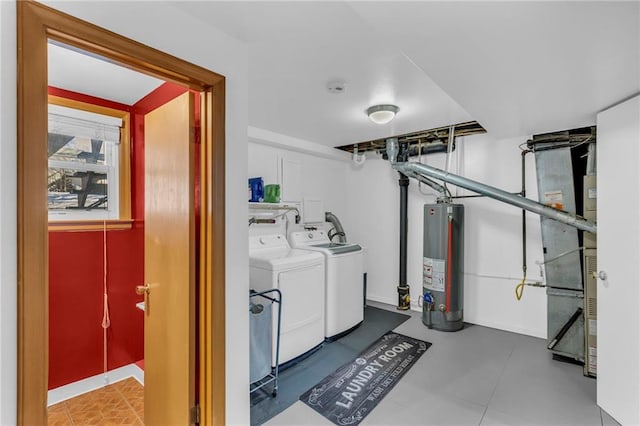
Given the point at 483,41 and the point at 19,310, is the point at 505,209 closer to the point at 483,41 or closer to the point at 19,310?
the point at 483,41

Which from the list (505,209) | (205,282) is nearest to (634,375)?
(505,209)

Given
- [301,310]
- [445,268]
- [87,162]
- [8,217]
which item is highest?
[87,162]

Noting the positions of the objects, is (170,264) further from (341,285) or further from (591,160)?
(591,160)

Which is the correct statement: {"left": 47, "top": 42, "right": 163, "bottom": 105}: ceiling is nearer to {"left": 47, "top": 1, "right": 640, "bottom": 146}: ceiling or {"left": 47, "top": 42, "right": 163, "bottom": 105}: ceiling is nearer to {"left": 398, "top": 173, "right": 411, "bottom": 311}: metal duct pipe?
{"left": 47, "top": 1, "right": 640, "bottom": 146}: ceiling

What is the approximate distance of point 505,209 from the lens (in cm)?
345

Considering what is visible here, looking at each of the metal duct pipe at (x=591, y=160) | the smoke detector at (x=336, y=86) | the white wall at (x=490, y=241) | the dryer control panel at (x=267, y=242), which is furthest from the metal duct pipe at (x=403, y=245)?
the smoke detector at (x=336, y=86)

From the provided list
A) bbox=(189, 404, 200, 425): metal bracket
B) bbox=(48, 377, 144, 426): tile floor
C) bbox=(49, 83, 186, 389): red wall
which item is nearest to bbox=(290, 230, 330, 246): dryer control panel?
bbox=(49, 83, 186, 389): red wall

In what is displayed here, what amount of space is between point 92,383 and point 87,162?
68.5 inches

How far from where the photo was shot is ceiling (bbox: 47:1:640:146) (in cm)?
120

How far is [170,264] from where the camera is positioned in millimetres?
1636

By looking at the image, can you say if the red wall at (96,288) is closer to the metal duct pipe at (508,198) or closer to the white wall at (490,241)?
the metal duct pipe at (508,198)

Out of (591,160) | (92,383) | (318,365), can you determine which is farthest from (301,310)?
(591,160)

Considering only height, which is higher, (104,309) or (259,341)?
(104,309)

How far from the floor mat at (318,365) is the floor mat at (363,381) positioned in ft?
0.27
